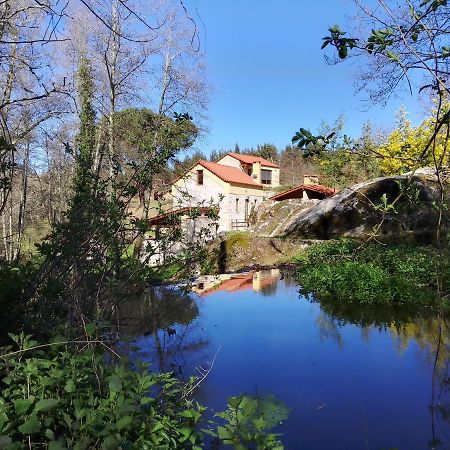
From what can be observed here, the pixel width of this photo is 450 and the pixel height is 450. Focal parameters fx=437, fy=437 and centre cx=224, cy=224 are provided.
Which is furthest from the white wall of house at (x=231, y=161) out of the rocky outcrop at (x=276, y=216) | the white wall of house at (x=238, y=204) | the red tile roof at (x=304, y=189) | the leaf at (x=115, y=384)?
the leaf at (x=115, y=384)

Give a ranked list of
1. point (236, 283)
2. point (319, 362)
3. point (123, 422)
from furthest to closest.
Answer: point (236, 283)
point (319, 362)
point (123, 422)

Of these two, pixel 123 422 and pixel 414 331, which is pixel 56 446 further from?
pixel 414 331

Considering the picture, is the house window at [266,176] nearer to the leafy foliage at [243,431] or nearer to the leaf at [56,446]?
the leafy foliage at [243,431]

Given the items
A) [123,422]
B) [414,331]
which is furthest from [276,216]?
[123,422]

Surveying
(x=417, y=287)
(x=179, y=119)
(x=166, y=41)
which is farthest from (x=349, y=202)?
(x=179, y=119)

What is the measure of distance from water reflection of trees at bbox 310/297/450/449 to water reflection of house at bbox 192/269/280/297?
Answer: 1784 millimetres

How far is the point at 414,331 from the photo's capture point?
579cm

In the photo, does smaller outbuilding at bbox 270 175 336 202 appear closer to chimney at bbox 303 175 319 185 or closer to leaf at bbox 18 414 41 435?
chimney at bbox 303 175 319 185

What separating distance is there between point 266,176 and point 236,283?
33868mm

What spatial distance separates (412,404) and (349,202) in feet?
39.5

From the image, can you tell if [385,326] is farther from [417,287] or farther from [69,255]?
[69,255]

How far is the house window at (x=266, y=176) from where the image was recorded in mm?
43031

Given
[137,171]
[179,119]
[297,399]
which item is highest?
[179,119]

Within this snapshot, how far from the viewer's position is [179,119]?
4680 millimetres
